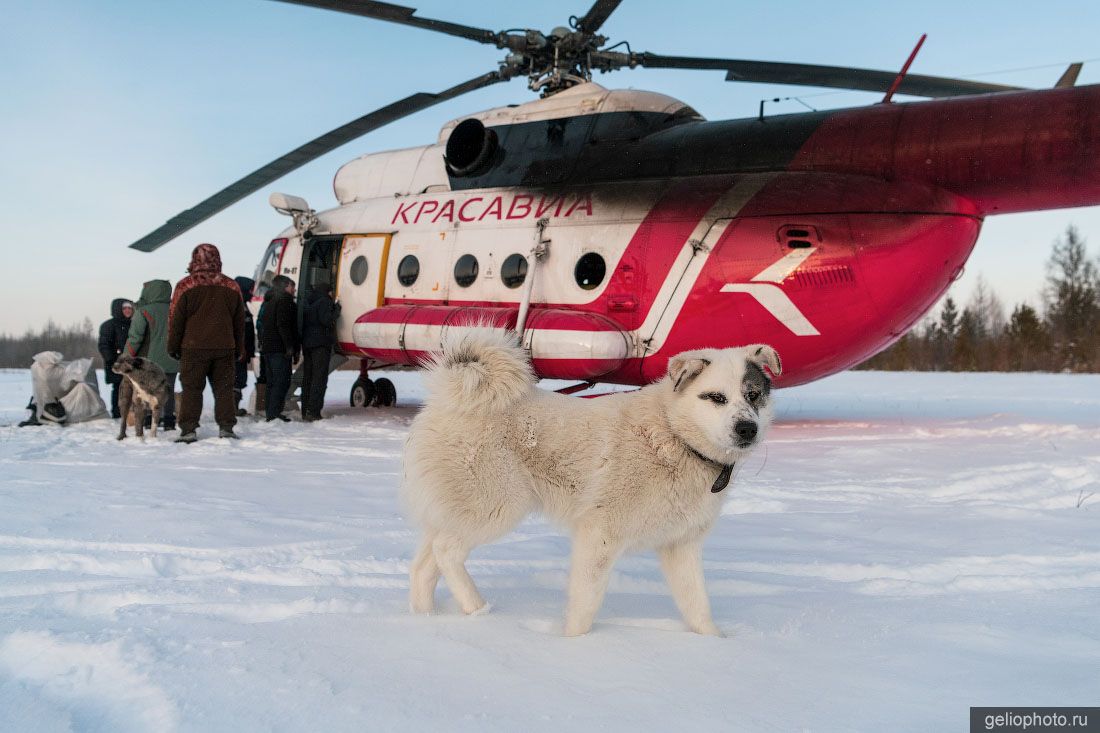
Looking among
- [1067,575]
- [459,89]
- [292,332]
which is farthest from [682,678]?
[459,89]

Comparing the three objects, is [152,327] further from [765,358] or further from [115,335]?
[765,358]

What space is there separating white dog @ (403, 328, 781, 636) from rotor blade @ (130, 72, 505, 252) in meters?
8.59

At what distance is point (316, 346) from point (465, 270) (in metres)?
2.42

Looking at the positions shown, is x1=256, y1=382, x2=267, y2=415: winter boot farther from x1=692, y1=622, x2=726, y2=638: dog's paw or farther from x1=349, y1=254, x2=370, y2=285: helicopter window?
x1=692, y1=622, x2=726, y2=638: dog's paw

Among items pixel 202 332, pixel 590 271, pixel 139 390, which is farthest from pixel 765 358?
pixel 139 390

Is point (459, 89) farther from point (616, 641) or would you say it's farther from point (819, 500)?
point (616, 641)

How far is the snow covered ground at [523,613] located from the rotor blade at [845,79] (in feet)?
15.9

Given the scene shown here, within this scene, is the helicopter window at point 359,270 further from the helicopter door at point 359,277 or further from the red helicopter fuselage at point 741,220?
the red helicopter fuselage at point 741,220

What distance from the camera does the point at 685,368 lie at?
297cm

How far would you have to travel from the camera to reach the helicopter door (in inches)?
428

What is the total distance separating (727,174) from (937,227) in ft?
7.22

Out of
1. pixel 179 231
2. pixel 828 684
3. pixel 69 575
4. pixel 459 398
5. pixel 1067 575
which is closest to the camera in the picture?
pixel 828 684

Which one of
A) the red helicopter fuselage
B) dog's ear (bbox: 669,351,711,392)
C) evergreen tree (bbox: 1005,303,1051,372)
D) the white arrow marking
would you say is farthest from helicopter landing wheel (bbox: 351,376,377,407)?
evergreen tree (bbox: 1005,303,1051,372)

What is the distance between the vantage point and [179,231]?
12.1m
